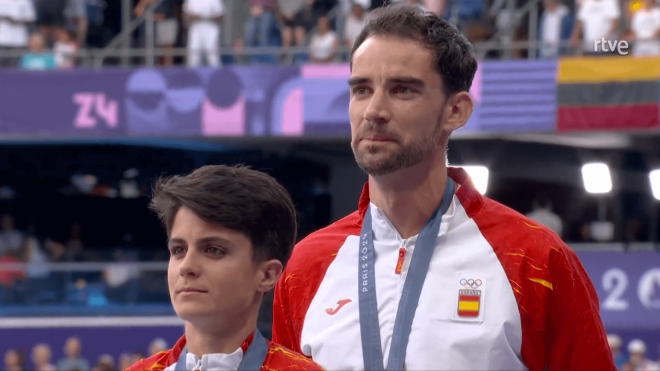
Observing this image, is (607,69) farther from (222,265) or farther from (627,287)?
(222,265)

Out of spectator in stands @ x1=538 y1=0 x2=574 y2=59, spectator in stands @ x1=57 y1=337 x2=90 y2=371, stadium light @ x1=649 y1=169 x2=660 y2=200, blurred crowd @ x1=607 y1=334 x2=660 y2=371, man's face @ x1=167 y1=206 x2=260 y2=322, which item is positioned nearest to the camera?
man's face @ x1=167 y1=206 x2=260 y2=322

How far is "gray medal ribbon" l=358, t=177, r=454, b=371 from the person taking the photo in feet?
7.38

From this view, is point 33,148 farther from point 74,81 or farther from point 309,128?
point 309,128

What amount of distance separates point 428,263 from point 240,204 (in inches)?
21.4

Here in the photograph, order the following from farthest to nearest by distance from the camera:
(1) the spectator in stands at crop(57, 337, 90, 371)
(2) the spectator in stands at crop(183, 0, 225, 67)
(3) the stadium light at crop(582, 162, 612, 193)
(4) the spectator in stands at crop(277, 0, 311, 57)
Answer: (4) the spectator in stands at crop(277, 0, 311, 57)
(2) the spectator in stands at crop(183, 0, 225, 67)
(3) the stadium light at crop(582, 162, 612, 193)
(1) the spectator in stands at crop(57, 337, 90, 371)

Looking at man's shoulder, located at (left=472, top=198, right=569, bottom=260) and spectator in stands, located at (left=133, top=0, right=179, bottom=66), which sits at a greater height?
spectator in stands, located at (left=133, top=0, right=179, bottom=66)

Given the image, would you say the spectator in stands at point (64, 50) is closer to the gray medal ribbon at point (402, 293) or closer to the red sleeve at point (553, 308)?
the gray medal ribbon at point (402, 293)

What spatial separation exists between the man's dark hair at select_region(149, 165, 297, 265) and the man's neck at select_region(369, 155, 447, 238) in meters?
0.30

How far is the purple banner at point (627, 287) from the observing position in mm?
10016

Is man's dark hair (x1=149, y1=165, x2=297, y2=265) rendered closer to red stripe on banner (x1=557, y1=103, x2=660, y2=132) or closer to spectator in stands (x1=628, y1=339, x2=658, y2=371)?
spectator in stands (x1=628, y1=339, x2=658, y2=371)

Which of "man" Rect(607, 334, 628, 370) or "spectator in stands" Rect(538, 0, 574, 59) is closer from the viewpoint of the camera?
"man" Rect(607, 334, 628, 370)

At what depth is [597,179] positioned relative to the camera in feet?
38.6

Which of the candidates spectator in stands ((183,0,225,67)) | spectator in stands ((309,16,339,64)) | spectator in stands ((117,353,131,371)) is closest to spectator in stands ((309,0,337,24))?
spectator in stands ((309,16,339,64))

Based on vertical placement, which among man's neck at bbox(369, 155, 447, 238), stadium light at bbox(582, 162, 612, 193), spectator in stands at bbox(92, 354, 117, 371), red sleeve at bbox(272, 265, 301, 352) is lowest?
spectator in stands at bbox(92, 354, 117, 371)
